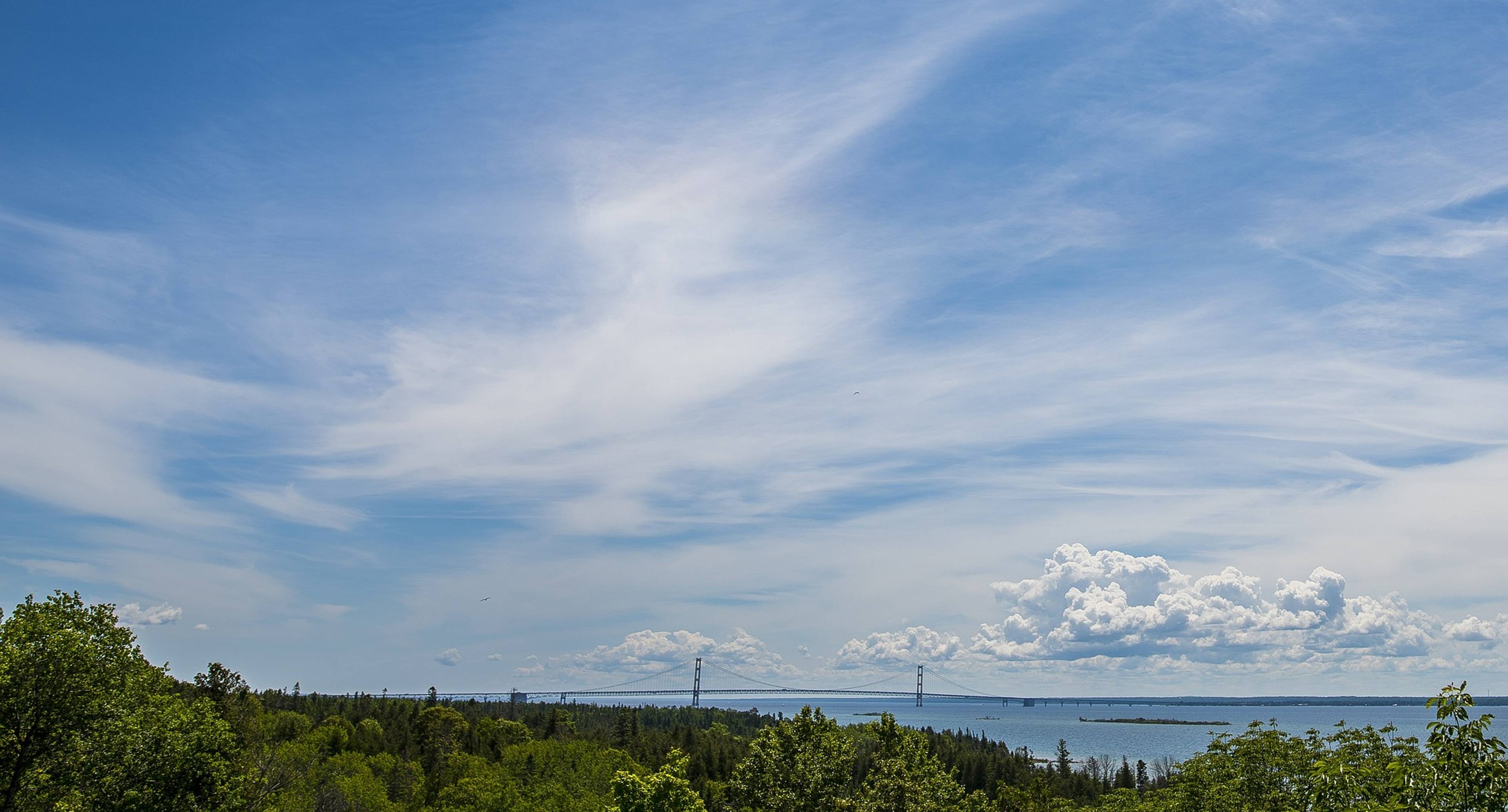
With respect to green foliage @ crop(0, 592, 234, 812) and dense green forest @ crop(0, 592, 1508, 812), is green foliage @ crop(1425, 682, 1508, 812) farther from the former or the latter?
green foliage @ crop(0, 592, 234, 812)

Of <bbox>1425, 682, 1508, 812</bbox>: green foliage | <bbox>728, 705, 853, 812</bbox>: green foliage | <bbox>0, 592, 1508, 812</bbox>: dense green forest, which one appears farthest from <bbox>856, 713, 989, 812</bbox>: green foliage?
<bbox>1425, 682, 1508, 812</bbox>: green foliage

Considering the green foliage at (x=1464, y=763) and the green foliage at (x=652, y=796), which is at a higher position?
the green foliage at (x=1464, y=763)

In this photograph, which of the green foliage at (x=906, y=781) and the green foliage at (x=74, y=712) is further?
the green foliage at (x=906, y=781)

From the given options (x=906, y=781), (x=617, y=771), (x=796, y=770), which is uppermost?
(x=796, y=770)

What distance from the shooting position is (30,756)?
2853 centimetres

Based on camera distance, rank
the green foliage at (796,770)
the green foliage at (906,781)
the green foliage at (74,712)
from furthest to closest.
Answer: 1. the green foliage at (796,770)
2. the green foliage at (906,781)
3. the green foliage at (74,712)

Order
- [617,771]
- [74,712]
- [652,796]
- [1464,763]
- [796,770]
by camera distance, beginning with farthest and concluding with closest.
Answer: [617,771], [796,770], [652,796], [74,712], [1464,763]

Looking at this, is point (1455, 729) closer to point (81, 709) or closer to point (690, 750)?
point (81, 709)

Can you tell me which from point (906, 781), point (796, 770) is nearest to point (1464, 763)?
point (906, 781)

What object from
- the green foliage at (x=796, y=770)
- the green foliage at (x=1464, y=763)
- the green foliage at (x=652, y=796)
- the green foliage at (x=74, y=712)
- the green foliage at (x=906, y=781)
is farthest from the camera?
the green foliage at (x=796, y=770)

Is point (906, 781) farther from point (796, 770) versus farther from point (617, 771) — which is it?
point (617, 771)

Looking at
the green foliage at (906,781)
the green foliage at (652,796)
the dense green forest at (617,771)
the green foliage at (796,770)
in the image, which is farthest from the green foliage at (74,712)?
the green foliage at (906,781)

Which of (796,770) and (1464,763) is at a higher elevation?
(1464,763)

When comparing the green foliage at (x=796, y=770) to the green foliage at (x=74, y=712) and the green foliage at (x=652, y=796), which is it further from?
the green foliage at (x=74, y=712)
